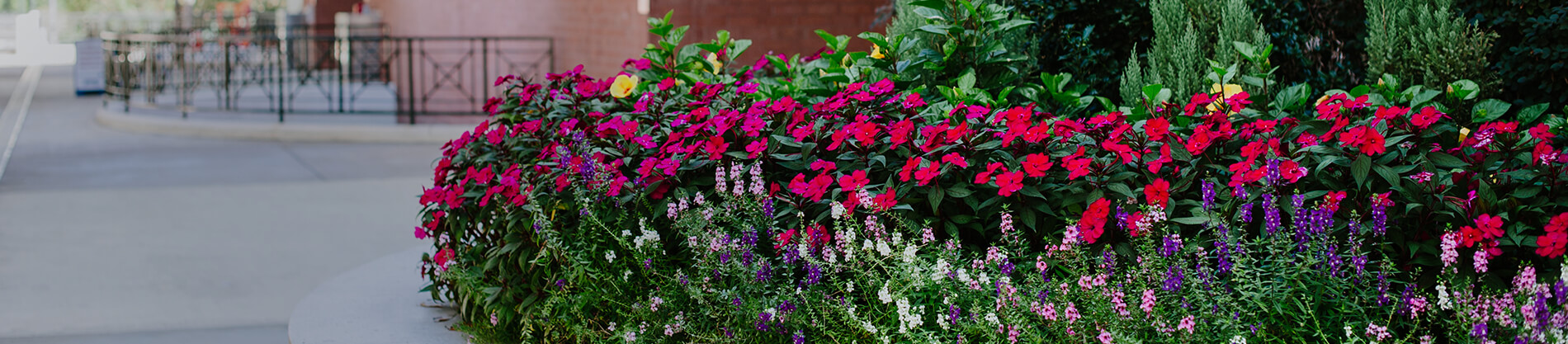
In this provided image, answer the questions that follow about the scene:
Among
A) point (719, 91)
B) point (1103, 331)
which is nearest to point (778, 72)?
point (719, 91)

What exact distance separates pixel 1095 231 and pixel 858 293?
1.96 ft

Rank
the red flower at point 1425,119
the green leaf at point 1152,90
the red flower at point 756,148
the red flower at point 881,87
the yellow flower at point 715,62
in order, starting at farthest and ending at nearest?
the yellow flower at point 715,62, the green leaf at point 1152,90, the red flower at point 881,87, the red flower at point 756,148, the red flower at point 1425,119

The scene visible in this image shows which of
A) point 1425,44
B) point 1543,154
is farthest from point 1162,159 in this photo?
point 1425,44

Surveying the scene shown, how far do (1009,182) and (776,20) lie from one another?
6383mm

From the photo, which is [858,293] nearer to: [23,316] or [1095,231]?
[1095,231]

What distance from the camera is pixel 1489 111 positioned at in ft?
10.5

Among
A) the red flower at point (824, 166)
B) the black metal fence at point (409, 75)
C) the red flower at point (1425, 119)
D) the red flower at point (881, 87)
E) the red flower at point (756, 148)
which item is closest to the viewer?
the red flower at point (1425, 119)

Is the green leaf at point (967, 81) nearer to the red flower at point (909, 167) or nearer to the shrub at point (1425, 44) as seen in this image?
the red flower at point (909, 167)

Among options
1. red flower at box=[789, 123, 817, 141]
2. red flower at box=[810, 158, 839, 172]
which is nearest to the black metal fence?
red flower at box=[789, 123, 817, 141]

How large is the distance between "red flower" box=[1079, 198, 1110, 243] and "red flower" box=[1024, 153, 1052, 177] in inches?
4.8

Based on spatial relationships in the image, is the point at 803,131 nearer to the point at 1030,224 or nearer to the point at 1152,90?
the point at 1030,224

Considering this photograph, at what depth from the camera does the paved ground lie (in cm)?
448

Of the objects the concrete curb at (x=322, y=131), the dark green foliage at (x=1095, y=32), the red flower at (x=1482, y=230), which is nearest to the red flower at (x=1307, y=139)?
the red flower at (x=1482, y=230)

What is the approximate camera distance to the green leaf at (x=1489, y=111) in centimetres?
311
